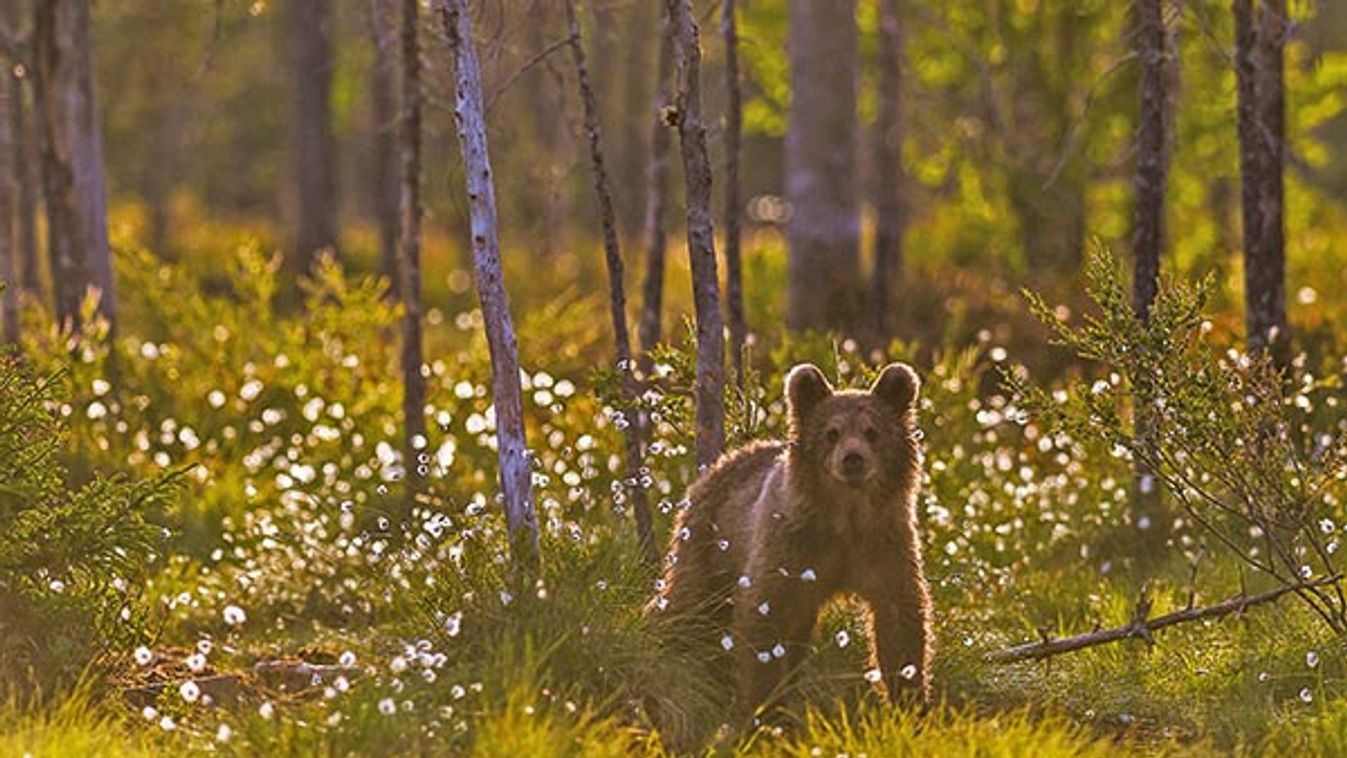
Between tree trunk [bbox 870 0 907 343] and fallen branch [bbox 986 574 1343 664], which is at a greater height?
tree trunk [bbox 870 0 907 343]

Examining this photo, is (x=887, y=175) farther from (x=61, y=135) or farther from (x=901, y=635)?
(x=901, y=635)

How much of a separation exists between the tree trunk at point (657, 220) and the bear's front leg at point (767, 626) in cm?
498

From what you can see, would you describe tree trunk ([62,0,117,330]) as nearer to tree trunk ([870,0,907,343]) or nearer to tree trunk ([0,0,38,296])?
tree trunk ([0,0,38,296])

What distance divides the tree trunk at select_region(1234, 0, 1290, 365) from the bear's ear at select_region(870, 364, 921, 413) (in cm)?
514

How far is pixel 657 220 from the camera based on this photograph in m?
14.3

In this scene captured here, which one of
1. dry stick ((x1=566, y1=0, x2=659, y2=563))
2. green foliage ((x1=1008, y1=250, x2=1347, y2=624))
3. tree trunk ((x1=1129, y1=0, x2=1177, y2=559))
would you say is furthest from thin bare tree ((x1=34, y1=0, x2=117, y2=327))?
green foliage ((x1=1008, y1=250, x2=1347, y2=624))

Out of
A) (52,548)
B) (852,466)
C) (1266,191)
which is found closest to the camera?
(852,466)

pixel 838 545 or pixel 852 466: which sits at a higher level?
pixel 852 466

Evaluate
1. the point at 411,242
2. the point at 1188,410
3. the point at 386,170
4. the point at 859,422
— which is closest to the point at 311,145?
the point at 386,170

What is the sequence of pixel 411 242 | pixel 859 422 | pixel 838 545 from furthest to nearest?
pixel 411 242 → pixel 838 545 → pixel 859 422

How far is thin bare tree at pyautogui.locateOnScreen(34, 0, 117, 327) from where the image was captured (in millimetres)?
15375

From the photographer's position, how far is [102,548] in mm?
9164

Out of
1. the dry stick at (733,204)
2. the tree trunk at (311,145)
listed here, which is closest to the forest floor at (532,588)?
the dry stick at (733,204)

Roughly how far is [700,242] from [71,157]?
7362 mm
